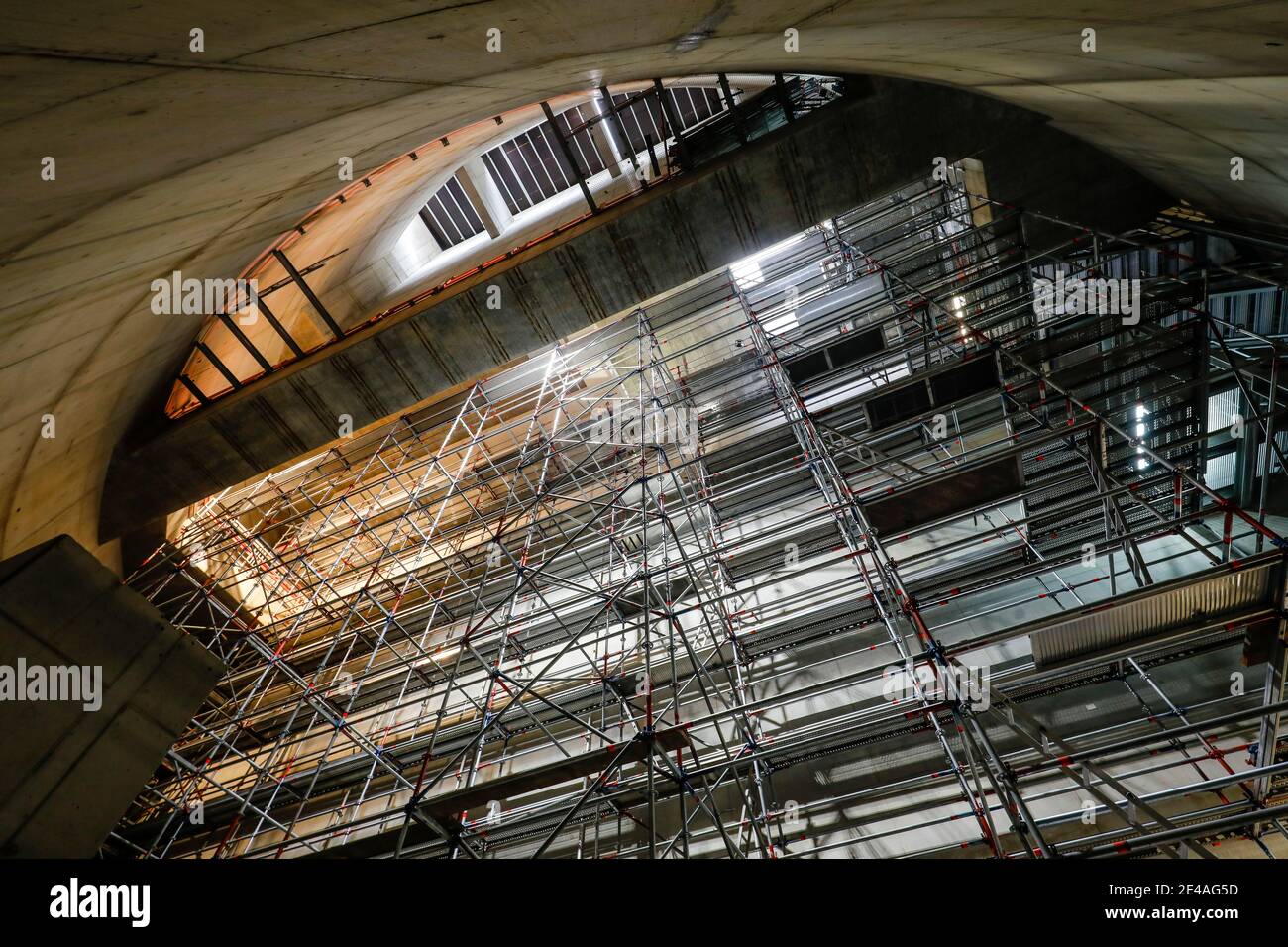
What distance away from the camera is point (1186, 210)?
7488 mm

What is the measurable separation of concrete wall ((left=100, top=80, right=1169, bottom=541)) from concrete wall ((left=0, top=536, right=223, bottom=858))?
5.81 m

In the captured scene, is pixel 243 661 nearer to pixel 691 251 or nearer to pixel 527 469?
pixel 527 469

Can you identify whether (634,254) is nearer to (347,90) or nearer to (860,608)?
(860,608)

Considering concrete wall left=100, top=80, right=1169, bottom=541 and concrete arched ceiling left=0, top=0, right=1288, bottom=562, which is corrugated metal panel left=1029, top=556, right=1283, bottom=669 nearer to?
concrete arched ceiling left=0, top=0, right=1288, bottom=562

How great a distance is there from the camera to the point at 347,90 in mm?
3434

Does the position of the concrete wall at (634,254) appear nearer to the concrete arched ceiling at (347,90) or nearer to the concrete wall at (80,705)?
the concrete arched ceiling at (347,90)

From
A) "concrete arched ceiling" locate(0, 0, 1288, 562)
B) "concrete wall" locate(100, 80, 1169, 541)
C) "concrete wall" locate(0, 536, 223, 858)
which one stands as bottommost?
"concrete wall" locate(0, 536, 223, 858)

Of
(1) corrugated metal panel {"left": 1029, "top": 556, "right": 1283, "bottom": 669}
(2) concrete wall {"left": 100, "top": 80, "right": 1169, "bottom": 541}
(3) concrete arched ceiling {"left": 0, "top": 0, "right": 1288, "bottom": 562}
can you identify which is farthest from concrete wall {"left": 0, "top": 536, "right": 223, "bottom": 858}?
(1) corrugated metal panel {"left": 1029, "top": 556, "right": 1283, "bottom": 669}

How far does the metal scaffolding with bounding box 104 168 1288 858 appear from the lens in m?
4.92

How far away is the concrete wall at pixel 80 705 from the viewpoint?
3.64m

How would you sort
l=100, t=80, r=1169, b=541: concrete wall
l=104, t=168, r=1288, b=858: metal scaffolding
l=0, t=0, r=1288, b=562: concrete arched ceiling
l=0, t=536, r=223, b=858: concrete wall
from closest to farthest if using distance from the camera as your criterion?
l=0, t=0, r=1288, b=562: concrete arched ceiling < l=0, t=536, r=223, b=858: concrete wall < l=104, t=168, r=1288, b=858: metal scaffolding < l=100, t=80, r=1169, b=541: concrete wall
